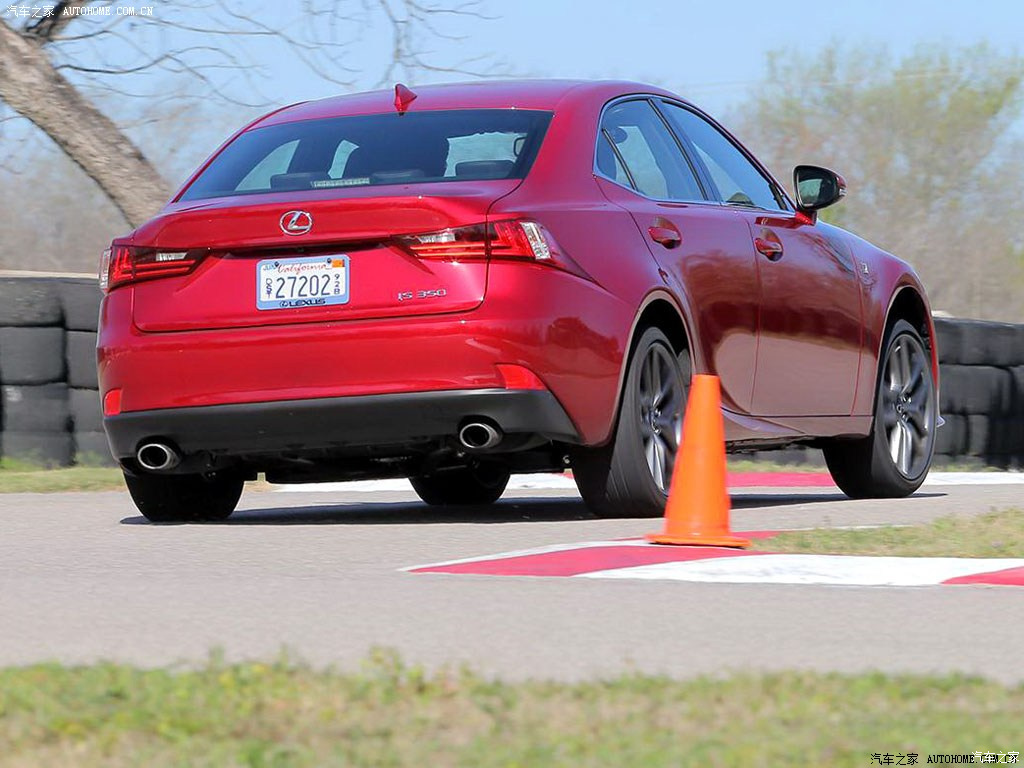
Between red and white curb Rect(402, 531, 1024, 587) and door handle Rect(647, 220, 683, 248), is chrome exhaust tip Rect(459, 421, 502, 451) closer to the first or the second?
red and white curb Rect(402, 531, 1024, 587)

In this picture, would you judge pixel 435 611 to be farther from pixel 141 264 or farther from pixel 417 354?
pixel 141 264

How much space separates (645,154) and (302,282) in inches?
69.9

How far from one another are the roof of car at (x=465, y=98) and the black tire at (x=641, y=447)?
1043 mm

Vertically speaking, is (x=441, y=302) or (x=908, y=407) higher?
(x=441, y=302)

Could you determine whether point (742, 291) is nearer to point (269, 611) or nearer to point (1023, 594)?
point (1023, 594)

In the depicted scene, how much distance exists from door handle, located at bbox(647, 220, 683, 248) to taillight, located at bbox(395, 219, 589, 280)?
2.58 ft

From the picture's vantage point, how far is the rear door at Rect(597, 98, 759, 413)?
8000 millimetres

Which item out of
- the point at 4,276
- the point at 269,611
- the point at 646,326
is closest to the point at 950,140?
the point at 4,276

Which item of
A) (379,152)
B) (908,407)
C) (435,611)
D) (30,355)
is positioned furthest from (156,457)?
(30,355)

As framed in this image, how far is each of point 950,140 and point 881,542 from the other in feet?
121

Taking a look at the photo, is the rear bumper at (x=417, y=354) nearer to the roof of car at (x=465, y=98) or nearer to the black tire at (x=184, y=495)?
the black tire at (x=184, y=495)

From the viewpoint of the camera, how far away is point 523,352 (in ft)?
23.7

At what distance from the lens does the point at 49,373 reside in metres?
12.1

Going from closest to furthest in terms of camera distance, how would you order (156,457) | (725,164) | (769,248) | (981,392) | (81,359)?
1. (156,457)
2. (769,248)
3. (725,164)
4. (81,359)
5. (981,392)
